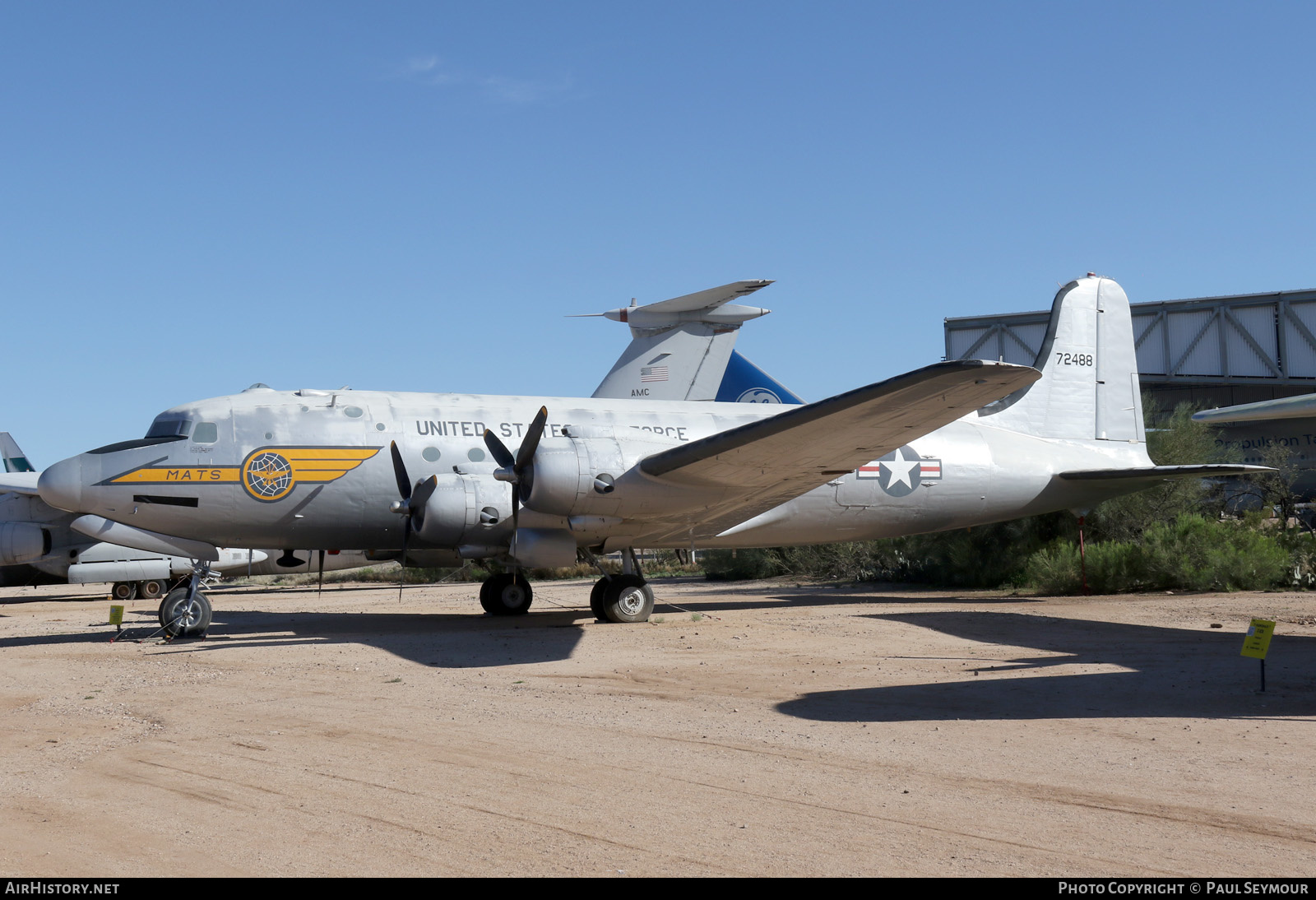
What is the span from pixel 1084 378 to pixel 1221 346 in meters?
25.1

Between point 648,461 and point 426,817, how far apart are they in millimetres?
8196

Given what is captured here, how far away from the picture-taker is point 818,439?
40.8ft

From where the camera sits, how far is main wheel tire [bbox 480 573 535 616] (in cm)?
1720

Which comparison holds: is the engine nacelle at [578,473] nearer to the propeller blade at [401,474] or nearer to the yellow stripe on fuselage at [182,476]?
the propeller blade at [401,474]

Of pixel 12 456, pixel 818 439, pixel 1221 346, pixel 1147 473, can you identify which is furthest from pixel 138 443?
pixel 1221 346

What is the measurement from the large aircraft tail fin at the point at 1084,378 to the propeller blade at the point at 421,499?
10277 millimetres

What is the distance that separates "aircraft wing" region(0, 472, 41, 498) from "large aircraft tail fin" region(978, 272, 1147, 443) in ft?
73.8

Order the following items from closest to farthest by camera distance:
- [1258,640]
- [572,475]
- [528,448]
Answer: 1. [1258,640]
2. [572,475]
3. [528,448]

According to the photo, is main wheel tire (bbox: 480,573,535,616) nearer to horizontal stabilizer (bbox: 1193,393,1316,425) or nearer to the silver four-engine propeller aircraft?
the silver four-engine propeller aircraft

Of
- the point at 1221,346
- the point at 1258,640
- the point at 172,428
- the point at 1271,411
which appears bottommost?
the point at 1258,640

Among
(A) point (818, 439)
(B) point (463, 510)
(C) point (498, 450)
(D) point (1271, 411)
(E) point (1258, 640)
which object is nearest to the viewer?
(E) point (1258, 640)

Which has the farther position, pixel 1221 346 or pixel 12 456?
pixel 1221 346

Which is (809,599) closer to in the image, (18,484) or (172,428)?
(172,428)

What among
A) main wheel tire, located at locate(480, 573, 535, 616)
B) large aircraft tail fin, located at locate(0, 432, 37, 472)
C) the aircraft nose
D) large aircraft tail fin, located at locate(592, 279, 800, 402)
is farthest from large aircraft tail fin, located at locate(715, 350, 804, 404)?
large aircraft tail fin, located at locate(0, 432, 37, 472)
